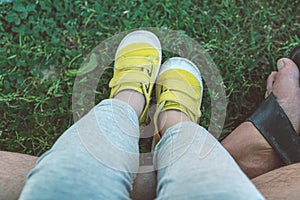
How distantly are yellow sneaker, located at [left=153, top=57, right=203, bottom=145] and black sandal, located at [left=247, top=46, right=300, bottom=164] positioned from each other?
20 centimetres

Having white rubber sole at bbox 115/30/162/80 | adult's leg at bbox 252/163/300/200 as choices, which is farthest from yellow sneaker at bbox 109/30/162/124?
adult's leg at bbox 252/163/300/200

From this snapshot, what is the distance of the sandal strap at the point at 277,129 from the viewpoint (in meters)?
1.37

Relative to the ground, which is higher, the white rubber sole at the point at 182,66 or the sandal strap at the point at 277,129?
the white rubber sole at the point at 182,66

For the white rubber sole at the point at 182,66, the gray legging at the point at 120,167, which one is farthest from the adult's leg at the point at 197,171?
the white rubber sole at the point at 182,66

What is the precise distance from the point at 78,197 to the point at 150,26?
2.94ft

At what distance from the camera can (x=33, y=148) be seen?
1.55 m

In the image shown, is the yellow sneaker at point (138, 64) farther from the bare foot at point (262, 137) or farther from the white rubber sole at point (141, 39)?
the bare foot at point (262, 137)

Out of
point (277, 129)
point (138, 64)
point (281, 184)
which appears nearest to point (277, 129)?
point (277, 129)

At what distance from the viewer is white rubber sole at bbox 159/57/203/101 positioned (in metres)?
1.58

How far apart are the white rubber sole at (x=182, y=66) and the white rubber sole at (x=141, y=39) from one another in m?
Result: 0.04

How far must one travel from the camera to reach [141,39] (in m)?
1.61

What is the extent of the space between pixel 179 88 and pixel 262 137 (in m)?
0.31

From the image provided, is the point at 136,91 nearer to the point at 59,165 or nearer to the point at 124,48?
the point at 124,48

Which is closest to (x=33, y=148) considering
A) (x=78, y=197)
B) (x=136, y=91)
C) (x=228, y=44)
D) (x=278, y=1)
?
(x=136, y=91)
